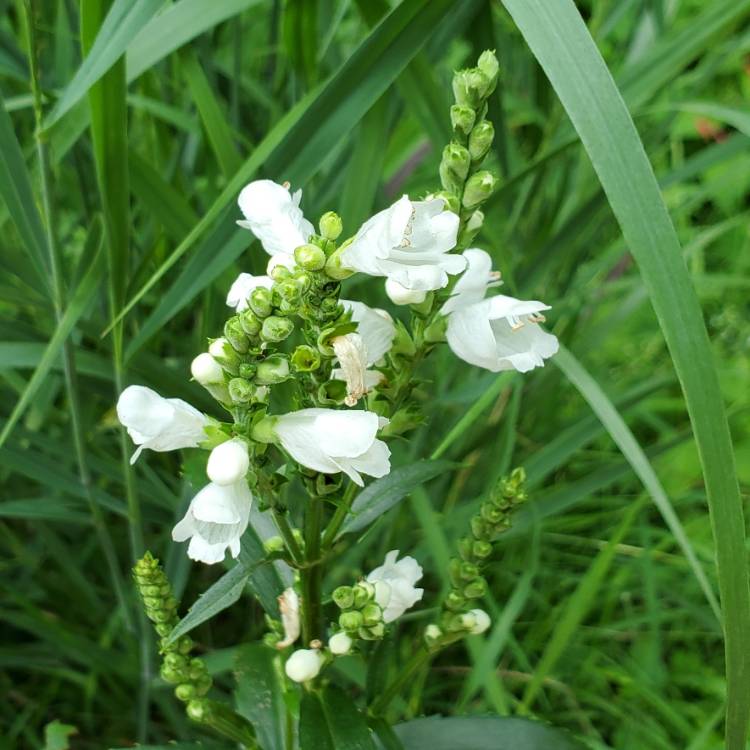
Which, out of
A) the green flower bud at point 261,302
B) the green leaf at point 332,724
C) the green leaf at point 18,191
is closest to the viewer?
the green flower bud at point 261,302

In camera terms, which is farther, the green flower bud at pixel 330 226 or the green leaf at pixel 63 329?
the green leaf at pixel 63 329

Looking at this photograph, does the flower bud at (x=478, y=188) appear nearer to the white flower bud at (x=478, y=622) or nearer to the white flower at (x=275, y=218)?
the white flower at (x=275, y=218)

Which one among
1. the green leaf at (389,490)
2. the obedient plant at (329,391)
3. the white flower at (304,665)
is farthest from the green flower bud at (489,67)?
the white flower at (304,665)

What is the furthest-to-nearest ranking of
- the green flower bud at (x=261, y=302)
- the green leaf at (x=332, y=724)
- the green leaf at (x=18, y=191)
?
the green leaf at (x=18, y=191)
the green leaf at (x=332, y=724)
the green flower bud at (x=261, y=302)

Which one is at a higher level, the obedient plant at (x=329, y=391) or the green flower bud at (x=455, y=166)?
the green flower bud at (x=455, y=166)

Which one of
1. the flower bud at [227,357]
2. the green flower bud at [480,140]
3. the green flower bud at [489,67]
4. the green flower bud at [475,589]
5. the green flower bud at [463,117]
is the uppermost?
the green flower bud at [489,67]

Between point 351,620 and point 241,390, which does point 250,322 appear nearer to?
point 241,390

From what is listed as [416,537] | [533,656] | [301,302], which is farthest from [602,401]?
[533,656]

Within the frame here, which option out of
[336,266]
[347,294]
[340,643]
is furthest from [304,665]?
[347,294]
